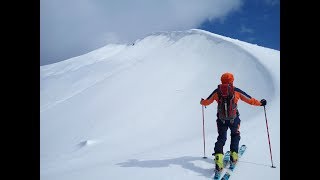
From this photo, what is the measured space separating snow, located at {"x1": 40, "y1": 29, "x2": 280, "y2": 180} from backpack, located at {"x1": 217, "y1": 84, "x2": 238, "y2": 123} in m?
1.00

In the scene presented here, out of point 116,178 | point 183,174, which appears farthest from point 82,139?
point 183,174

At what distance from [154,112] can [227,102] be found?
5.67 m

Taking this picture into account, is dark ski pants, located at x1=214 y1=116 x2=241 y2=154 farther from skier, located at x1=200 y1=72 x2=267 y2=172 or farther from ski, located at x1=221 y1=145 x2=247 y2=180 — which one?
ski, located at x1=221 y1=145 x2=247 y2=180

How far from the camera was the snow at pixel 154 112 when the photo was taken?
635cm

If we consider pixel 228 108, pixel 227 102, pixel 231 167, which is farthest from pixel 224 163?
pixel 227 102

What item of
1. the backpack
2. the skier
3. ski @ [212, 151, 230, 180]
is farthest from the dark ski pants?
ski @ [212, 151, 230, 180]

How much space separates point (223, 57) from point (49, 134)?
30.6 feet

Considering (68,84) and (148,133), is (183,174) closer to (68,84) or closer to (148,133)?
(148,133)

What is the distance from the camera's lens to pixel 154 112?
11.2 meters

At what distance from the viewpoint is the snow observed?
6348 mm

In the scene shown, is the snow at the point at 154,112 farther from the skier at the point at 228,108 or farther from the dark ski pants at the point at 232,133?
the skier at the point at 228,108

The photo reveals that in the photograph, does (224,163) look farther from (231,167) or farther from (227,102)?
(227,102)

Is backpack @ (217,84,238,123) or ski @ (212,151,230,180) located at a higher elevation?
backpack @ (217,84,238,123)

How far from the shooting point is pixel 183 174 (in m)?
5.57
